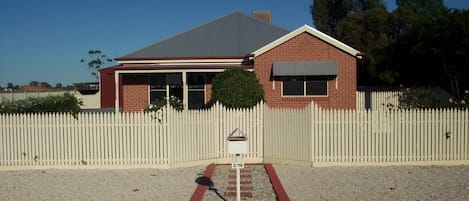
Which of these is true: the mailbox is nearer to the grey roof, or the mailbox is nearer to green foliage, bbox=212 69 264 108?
green foliage, bbox=212 69 264 108

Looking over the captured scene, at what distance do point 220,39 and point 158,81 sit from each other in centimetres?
416

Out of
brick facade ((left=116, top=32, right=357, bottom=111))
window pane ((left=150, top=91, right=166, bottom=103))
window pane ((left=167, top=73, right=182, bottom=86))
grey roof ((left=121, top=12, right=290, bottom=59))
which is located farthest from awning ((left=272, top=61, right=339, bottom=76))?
window pane ((left=150, top=91, right=166, bottom=103))

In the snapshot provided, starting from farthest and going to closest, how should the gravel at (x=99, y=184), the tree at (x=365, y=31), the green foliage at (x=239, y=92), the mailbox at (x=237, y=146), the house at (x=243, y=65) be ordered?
the tree at (x=365, y=31)
the house at (x=243, y=65)
the green foliage at (x=239, y=92)
the gravel at (x=99, y=184)
the mailbox at (x=237, y=146)

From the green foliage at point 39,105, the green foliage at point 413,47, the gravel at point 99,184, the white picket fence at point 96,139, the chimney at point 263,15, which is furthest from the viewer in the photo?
the chimney at point 263,15

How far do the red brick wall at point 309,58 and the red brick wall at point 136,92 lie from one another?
5.15m

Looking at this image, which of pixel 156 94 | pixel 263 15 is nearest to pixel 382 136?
pixel 156 94

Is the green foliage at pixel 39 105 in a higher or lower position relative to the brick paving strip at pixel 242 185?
higher

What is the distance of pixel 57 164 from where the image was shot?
34.8 feet

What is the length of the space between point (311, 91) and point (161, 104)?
871 centimetres

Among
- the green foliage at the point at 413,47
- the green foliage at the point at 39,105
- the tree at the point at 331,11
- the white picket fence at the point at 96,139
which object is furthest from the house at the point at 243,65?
the tree at the point at 331,11

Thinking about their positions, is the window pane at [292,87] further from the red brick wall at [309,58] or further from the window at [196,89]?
the window at [196,89]

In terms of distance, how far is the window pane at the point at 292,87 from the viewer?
18.5 m

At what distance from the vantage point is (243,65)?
1962cm

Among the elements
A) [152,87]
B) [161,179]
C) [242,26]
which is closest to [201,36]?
[242,26]
